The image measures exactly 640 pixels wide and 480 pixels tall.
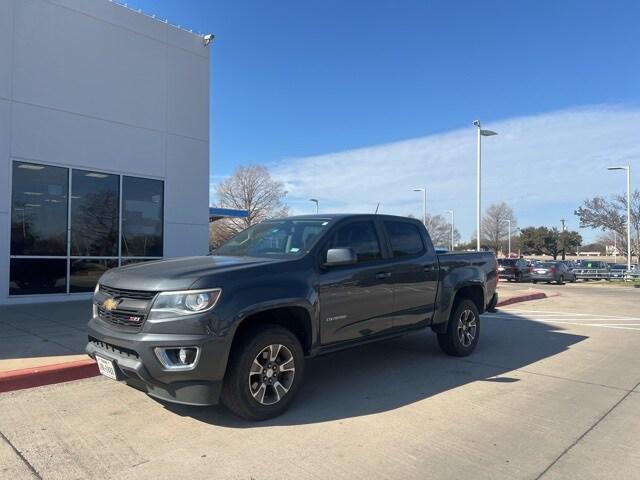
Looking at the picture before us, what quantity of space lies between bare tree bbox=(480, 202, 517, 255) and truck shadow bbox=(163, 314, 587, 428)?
72.4 meters

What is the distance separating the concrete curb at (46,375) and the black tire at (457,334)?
15.0 ft

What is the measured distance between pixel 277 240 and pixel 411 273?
1.75m

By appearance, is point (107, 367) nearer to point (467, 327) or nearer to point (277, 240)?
point (277, 240)

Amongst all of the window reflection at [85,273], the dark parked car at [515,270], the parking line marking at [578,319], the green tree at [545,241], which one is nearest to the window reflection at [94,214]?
the window reflection at [85,273]

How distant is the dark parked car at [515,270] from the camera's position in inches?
1208

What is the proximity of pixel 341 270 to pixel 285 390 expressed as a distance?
1335 millimetres

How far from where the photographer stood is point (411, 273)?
20.6 feet

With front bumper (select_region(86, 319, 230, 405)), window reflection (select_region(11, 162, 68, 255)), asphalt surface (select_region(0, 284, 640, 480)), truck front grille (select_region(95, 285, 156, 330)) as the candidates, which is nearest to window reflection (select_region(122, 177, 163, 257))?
window reflection (select_region(11, 162, 68, 255))

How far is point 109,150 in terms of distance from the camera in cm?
1227

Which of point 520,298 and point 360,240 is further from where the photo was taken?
point 520,298

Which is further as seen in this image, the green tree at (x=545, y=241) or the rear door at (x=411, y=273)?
the green tree at (x=545, y=241)

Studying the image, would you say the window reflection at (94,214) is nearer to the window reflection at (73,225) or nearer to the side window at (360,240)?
the window reflection at (73,225)

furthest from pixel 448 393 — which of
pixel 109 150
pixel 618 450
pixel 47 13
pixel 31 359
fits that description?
pixel 47 13

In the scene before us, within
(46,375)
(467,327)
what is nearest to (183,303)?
(46,375)
